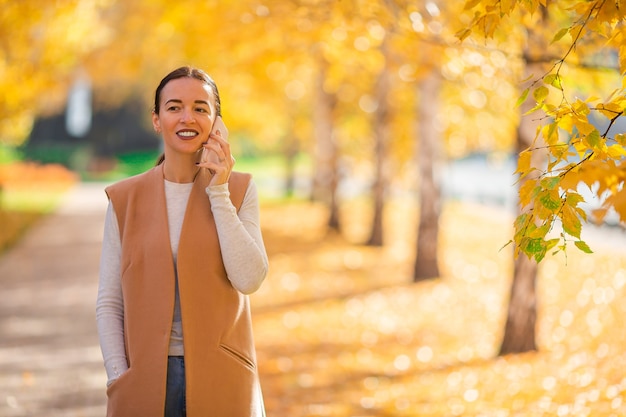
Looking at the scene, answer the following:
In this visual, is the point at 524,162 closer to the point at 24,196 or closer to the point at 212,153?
the point at 212,153

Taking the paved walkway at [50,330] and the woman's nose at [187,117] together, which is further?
the paved walkway at [50,330]

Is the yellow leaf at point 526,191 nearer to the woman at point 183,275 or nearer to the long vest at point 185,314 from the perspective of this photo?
the woman at point 183,275

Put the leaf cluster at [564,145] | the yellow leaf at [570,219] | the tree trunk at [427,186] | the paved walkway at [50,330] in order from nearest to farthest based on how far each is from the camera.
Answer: the leaf cluster at [564,145] → the yellow leaf at [570,219] → the paved walkway at [50,330] → the tree trunk at [427,186]

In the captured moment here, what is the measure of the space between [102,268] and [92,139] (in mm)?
52497

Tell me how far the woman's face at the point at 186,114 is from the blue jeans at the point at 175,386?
0.72m

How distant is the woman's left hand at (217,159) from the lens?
9.42 feet

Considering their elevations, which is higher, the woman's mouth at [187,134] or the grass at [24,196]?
the grass at [24,196]

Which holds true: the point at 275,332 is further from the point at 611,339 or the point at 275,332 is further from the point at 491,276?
the point at 491,276

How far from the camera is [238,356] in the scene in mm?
2941

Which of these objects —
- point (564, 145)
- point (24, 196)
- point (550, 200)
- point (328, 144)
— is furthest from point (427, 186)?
point (24, 196)

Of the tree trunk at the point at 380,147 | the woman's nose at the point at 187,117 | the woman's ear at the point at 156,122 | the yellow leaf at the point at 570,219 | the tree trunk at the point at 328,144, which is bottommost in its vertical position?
the yellow leaf at the point at 570,219

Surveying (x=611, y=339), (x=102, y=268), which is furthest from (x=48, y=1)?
(x=102, y=268)

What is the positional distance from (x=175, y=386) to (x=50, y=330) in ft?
24.3

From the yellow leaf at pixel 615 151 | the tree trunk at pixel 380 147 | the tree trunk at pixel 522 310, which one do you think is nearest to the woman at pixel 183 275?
the yellow leaf at pixel 615 151
